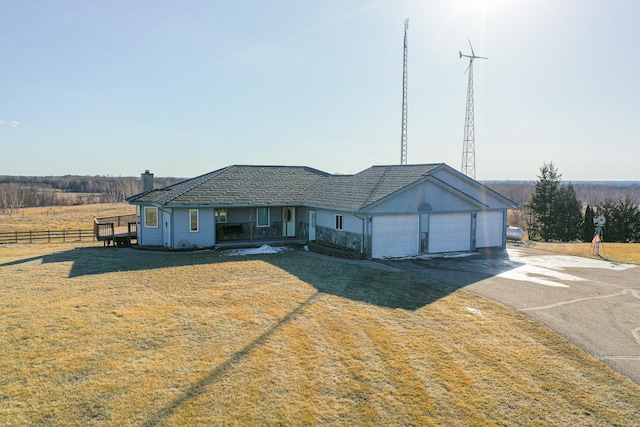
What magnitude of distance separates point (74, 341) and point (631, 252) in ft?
98.2

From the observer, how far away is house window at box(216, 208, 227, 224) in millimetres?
25359

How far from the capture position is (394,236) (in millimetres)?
21641

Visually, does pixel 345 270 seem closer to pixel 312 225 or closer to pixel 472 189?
pixel 312 225

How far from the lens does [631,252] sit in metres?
25.4

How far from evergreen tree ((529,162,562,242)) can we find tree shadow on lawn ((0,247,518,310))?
28812 mm

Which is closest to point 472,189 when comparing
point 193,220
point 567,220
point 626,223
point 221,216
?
point 221,216

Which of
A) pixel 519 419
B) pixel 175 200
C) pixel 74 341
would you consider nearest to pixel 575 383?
pixel 519 419

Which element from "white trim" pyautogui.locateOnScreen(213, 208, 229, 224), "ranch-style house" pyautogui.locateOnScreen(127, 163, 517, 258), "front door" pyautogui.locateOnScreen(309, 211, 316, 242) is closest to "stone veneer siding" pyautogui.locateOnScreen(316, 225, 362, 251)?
"ranch-style house" pyautogui.locateOnScreen(127, 163, 517, 258)

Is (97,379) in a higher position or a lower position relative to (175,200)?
lower

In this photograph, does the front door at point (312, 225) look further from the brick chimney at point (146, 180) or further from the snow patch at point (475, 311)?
the snow patch at point (475, 311)

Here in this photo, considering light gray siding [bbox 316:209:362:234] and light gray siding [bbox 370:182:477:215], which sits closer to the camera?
light gray siding [bbox 370:182:477:215]

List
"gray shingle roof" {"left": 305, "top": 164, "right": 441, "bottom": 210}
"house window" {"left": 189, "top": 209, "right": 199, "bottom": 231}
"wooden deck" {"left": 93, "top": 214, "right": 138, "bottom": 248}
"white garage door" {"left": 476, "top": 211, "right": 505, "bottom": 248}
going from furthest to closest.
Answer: "wooden deck" {"left": 93, "top": 214, "right": 138, "bottom": 248}
"white garage door" {"left": 476, "top": 211, "right": 505, "bottom": 248}
"house window" {"left": 189, "top": 209, "right": 199, "bottom": 231}
"gray shingle roof" {"left": 305, "top": 164, "right": 441, "bottom": 210}

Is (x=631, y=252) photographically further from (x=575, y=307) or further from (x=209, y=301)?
(x=209, y=301)

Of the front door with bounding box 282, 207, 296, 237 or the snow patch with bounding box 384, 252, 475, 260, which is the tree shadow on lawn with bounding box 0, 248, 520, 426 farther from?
the front door with bounding box 282, 207, 296, 237
